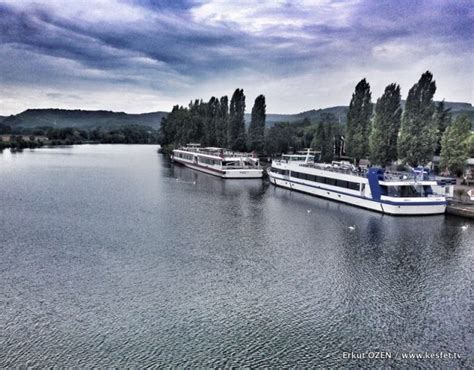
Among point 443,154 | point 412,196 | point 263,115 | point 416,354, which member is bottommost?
point 416,354

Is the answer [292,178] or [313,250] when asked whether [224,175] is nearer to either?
[292,178]

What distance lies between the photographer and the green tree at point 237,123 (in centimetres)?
9481

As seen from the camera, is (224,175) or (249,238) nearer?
(249,238)

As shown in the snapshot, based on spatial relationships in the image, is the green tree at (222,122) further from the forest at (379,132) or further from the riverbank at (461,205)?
the riverbank at (461,205)

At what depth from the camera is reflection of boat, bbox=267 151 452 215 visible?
135 feet

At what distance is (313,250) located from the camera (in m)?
30.0

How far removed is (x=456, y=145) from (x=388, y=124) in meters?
9.60

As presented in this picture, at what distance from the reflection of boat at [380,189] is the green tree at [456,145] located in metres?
9.66

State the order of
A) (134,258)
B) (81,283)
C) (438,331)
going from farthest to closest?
1. (134,258)
2. (81,283)
3. (438,331)

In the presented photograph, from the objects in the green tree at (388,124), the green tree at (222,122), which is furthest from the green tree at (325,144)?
the green tree at (222,122)

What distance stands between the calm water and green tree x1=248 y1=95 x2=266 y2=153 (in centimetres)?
4823

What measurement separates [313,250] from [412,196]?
1729cm

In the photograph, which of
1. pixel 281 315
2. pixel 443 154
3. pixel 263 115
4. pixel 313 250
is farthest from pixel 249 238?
pixel 263 115

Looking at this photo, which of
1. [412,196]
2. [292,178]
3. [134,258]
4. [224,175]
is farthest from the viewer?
[224,175]
